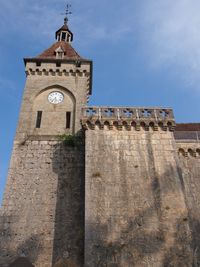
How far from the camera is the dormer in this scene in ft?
83.9

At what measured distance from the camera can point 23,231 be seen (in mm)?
14352

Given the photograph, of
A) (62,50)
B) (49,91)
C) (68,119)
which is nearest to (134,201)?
(68,119)

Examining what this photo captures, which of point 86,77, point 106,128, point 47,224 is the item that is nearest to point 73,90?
point 86,77

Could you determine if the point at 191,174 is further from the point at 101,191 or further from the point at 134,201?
the point at 101,191

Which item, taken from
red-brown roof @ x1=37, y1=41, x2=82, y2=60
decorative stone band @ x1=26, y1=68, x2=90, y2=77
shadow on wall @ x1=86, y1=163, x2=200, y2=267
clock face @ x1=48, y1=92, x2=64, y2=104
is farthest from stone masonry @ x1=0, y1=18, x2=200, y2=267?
red-brown roof @ x1=37, y1=41, x2=82, y2=60

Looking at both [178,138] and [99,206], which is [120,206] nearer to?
[99,206]

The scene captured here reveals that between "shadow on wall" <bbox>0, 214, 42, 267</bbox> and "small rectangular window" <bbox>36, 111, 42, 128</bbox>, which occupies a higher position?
"small rectangular window" <bbox>36, 111, 42, 128</bbox>

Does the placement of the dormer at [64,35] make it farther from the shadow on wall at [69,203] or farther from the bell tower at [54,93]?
the shadow on wall at [69,203]

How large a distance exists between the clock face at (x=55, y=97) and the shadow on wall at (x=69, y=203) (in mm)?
2790

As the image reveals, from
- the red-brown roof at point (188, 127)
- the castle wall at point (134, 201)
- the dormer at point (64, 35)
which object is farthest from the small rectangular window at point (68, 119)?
the dormer at point (64, 35)

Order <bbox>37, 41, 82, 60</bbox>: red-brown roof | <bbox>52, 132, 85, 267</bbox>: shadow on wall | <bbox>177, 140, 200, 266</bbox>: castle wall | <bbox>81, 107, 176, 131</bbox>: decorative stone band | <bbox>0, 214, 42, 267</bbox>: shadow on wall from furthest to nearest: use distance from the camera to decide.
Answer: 1. <bbox>37, 41, 82, 60</bbox>: red-brown roof
2. <bbox>81, 107, 176, 131</bbox>: decorative stone band
3. <bbox>177, 140, 200, 266</bbox>: castle wall
4. <bbox>52, 132, 85, 267</bbox>: shadow on wall
5. <bbox>0, 214, 42, 267</bbox>: shadow on wall

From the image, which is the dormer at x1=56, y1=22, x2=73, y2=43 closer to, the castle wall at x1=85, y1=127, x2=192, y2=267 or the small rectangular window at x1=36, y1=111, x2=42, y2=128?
the small rectangular window at x1=36, y1=111, x2=42, y2=128

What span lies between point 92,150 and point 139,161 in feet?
6.48

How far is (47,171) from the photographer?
1623 centimetres
